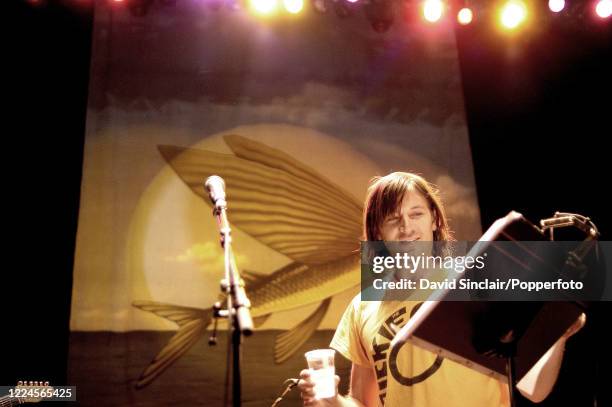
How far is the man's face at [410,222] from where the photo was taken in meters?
2.22

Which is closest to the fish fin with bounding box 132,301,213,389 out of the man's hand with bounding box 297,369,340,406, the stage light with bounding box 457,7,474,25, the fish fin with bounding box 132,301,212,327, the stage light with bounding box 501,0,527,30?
the fish fin with bounding box 132,301,212,327

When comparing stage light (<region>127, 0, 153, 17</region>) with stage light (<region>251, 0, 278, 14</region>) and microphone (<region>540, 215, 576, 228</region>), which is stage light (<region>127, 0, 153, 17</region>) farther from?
microphone (<region>540, 215, 576, 228</region>)

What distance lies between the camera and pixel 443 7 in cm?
403

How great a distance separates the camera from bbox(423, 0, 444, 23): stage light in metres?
3.98

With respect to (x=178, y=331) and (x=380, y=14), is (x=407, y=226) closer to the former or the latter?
(x=178, y=331)

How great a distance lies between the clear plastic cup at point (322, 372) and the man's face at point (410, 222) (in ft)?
2.04

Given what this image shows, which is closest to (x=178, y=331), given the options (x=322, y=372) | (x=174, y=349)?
(x=174, y=349)

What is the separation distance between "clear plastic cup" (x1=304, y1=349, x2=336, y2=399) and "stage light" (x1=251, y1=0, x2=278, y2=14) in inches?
110

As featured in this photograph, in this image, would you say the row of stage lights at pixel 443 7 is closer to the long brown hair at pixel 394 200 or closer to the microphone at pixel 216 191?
the long brown hair at pixel 394 200

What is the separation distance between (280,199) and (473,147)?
1432 millimetres

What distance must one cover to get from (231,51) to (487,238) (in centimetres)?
296

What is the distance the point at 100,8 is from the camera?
386 cm

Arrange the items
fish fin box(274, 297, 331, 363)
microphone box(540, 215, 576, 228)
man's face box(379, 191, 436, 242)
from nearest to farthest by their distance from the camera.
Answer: microphone box(540, 215, 576, 228) < man's face box(379, 191, 436, 242) < fish fin box(274, 297, 331, 363)

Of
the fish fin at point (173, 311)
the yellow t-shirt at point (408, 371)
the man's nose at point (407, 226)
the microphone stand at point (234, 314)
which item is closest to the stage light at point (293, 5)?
the fish fin at point (173, 311)
